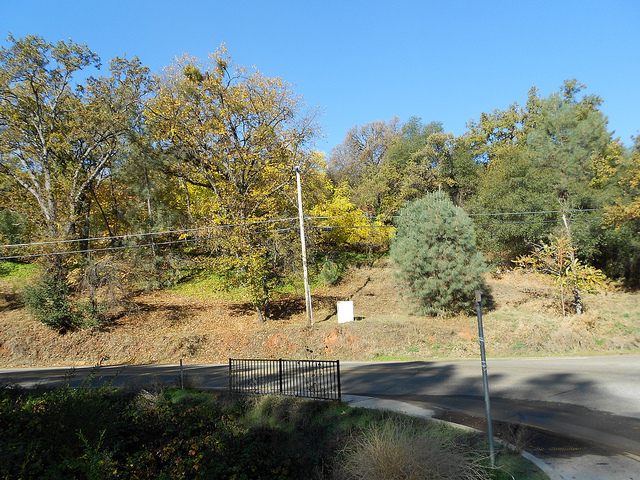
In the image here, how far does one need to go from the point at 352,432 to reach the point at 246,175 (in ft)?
66.1

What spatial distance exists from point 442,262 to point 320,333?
7855 mm

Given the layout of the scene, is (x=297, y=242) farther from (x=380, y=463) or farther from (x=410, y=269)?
(x=380, y=463)

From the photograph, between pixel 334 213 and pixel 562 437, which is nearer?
pixel 562 437

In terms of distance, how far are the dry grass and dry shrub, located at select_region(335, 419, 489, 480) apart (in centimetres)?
1257

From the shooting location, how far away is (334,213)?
115ft

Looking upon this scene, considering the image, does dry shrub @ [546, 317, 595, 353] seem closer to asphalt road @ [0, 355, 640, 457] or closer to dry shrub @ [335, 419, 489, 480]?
asphalt road @ [0, 355, 640, 457]


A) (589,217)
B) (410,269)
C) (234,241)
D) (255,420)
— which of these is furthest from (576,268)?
(255,420)

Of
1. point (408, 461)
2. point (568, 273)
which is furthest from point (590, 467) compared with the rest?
point (568, 273)

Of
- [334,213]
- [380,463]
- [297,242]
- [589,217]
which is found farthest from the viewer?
[334,213]

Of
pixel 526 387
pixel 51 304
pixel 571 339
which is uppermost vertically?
pixel 51 304

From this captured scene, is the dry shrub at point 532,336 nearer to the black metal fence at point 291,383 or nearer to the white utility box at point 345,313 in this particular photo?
the white utility box at point 345,313

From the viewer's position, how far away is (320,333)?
67.3ft

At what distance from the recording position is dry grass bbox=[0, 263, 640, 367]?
1994 cm

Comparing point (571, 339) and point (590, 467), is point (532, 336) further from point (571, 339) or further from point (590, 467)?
point (590, 467)
